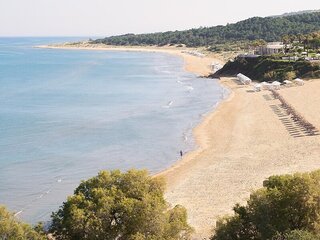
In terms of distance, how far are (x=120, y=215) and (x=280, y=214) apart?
6.34 metres

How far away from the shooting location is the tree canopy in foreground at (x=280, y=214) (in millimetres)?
19016

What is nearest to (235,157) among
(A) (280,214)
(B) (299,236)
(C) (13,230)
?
(A) (280,214)

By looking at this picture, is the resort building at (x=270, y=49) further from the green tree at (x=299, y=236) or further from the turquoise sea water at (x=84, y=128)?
the green tree at (x=299, y=236)

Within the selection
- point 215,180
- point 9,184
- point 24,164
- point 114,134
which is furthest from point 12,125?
point 215,180

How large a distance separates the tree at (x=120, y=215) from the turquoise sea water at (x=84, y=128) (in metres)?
12.5

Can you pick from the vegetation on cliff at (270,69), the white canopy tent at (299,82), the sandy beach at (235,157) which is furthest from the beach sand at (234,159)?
the vegetation on cliff at (270,69)

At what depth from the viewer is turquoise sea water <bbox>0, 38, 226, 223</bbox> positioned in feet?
126

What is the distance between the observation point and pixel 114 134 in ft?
177

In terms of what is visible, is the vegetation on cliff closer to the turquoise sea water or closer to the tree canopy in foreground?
the turquoise sea water

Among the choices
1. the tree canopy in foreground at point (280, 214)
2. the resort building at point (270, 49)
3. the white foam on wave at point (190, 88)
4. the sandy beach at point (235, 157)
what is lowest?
the white foam on wave at point (190, 88)

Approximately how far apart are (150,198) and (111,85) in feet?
265

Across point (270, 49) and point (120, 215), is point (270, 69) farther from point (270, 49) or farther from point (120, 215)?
point (120, 215)

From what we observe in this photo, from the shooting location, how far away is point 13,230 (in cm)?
1814

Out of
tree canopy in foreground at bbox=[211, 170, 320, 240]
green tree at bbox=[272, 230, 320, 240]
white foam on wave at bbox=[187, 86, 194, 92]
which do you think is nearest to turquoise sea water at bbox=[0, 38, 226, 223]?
white foam on wave at bbox=[187, 86, 194, 92]
